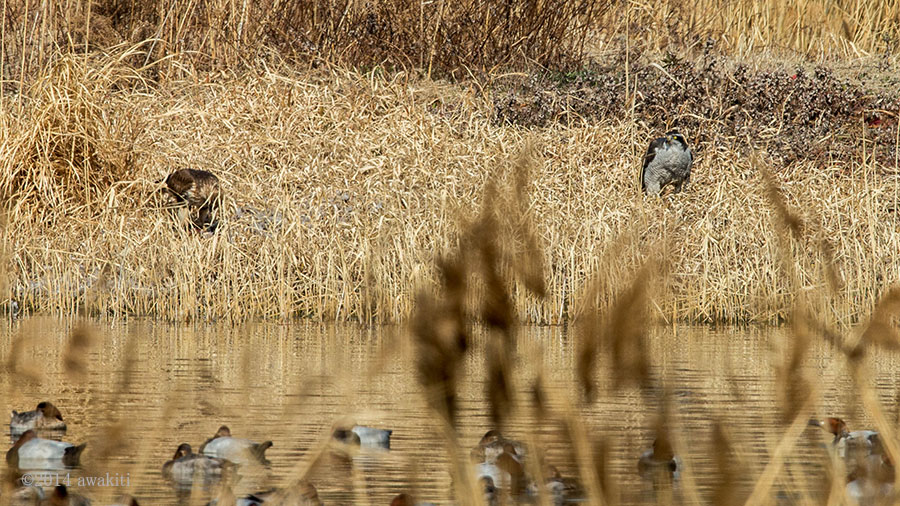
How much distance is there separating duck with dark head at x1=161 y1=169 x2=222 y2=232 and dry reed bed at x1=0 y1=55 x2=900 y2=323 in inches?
7.0

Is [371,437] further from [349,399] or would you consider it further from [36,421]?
[349,399]

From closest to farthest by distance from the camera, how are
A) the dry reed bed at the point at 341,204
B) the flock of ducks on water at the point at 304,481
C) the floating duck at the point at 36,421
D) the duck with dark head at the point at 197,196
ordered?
the flock of ducks on water at the point at 304,481, the floating duck at the point at 36,421, the dry reed bed at the point at 341,204, the duck with dark head at the point at 197,196

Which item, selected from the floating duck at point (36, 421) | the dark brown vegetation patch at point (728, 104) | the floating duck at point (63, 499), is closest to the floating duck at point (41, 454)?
the floating duck at point (36, 421)

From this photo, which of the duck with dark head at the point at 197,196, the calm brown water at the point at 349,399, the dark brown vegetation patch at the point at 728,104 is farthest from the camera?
the dark brown vegetation patch at the point at 728,104

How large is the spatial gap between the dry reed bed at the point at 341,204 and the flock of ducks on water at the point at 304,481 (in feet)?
13.2

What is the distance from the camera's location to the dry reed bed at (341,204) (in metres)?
10.8

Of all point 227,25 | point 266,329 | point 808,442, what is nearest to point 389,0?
point 227,25

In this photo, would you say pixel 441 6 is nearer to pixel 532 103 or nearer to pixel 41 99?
pixel 532 103

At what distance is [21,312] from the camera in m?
10.7

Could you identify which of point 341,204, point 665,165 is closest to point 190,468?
point 341,204

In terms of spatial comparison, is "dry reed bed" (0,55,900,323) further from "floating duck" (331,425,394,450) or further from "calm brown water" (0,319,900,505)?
"floating duck" (331,425,394,450)

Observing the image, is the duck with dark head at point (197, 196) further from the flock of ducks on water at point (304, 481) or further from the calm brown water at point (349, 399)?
the flock of ducks on water at point (304, 481)

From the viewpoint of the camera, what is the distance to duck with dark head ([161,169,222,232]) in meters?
11.9

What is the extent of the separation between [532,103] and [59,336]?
860 cm
